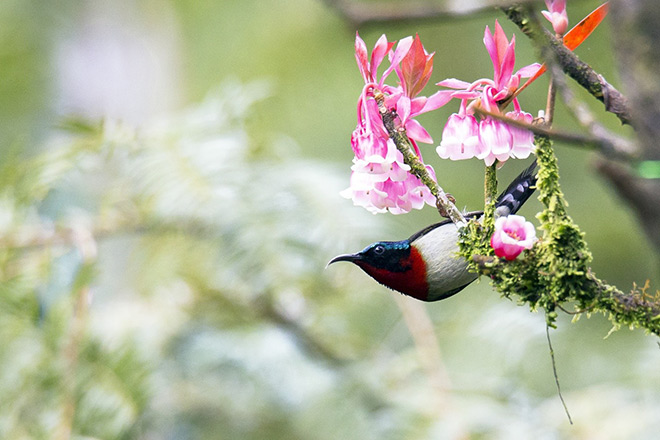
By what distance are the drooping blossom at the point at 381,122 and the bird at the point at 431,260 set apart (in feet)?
0.22

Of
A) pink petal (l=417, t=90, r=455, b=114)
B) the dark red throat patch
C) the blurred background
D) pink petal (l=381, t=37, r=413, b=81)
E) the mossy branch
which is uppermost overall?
pink petal (l=381, t=37, r=413, b=81)

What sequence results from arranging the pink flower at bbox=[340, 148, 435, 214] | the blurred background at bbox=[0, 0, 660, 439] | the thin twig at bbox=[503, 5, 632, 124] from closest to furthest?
1. the thin twig at bbox=[503, 5, 632, 124]
2. the pink flower at bbox=[340, 148, 435, 214]
3. the blurred background at bbox=[0, 0, 660, 439]

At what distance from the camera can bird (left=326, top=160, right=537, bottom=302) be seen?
27.0 inches

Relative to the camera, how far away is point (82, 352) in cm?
167

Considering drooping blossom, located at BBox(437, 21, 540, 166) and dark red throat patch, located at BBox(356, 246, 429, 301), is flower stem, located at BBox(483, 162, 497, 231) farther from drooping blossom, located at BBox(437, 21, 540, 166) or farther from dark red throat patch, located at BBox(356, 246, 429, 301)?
dark red throat patch, located at BBox(356, 246, 429, 301)

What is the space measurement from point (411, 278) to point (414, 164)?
0.49ft

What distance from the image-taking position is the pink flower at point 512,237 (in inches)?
22.7

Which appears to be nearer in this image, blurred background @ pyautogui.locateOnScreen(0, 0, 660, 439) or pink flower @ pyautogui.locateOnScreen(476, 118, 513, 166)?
pink flower @ pyautogui.locateOnScreen(476, 118, 513, 166)

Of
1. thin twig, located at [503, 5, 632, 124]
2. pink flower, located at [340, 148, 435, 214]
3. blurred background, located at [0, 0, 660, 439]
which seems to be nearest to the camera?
thin twig, located at [503, 5, 632, 124]

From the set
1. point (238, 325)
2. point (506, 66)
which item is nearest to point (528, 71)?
point (506, 66)

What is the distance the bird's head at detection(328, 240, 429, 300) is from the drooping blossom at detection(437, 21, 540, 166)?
13 centimetres

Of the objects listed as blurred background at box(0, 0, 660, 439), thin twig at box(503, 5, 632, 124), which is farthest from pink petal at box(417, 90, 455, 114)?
blurred background at box(0, 0, 660, 439)

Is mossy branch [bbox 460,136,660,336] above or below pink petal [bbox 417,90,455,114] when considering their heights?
below

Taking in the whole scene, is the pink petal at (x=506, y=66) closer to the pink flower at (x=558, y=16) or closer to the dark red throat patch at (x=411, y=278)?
the pink flower at (x=558, y=16)
